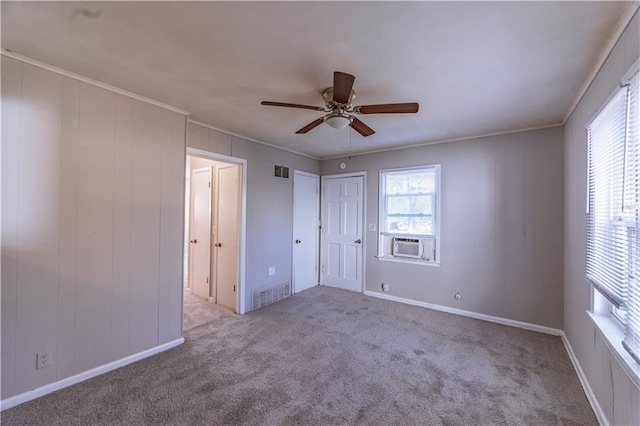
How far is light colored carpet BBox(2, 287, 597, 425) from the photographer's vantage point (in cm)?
190

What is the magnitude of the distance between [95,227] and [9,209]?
0.52 metres

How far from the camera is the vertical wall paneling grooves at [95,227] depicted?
2.26 m

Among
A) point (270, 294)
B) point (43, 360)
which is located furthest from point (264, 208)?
point (43, 360)

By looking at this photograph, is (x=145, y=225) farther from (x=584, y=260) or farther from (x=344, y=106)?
(x=584, y=260)

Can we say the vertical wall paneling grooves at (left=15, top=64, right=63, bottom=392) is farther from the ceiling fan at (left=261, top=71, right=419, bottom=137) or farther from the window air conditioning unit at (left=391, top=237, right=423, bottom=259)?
the window air conditioning unit at (left=391, top=237, right=423, bottom=259)

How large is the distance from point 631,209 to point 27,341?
408 centimetres

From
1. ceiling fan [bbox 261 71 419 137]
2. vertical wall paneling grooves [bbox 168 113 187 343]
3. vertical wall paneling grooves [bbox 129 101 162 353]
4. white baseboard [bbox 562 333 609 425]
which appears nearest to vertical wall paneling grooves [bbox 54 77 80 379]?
vertical wall paneling grooves [bbox 129 101 162 353]

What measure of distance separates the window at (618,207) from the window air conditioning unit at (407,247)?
214 centimetres

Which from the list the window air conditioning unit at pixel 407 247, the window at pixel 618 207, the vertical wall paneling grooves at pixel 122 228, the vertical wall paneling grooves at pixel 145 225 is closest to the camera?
the window at pixel 618 207

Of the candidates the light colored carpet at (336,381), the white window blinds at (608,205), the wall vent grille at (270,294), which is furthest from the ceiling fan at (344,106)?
the wall vent grille at (270,294)

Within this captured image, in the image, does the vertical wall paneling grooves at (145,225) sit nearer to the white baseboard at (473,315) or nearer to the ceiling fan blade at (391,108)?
the ceiling fan blade at (391,108)

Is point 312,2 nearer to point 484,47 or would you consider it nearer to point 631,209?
point 484,47

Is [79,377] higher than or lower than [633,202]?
lower

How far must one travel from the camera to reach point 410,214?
4.36 meters
